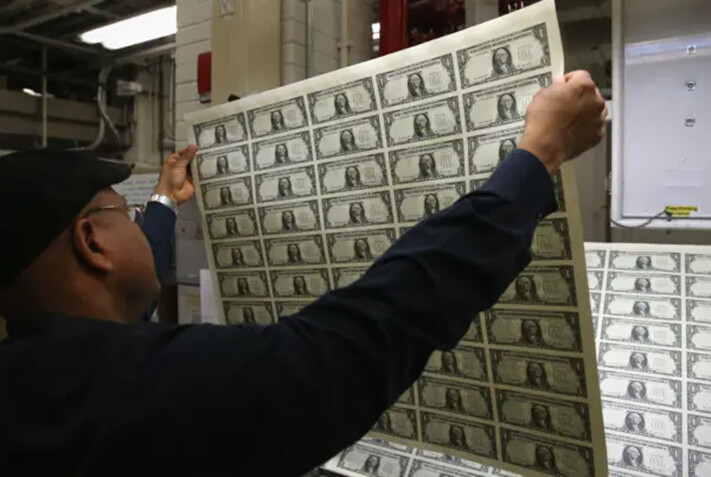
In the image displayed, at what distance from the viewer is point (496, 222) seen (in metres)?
0.64

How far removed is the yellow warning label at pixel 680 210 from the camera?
1.54 m

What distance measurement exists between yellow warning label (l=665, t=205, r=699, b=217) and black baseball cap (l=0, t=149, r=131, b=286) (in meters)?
1.42

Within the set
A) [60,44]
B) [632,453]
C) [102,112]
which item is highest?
[60,44]

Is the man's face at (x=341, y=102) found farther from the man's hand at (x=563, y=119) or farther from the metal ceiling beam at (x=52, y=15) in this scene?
the metal ceiling beam at (x=52, y=15)

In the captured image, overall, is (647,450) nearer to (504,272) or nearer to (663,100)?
(504,272)

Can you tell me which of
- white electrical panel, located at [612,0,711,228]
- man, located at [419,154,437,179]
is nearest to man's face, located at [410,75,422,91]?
man, located at [419,154,437,179]

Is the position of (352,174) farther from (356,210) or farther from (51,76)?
(51,76)

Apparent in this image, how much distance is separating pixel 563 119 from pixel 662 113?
40.9 inches

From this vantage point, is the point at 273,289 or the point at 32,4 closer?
the point at 273,289

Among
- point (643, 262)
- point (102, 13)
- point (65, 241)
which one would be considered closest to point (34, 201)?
point (65, 241)

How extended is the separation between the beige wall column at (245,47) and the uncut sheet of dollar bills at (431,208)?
67cm

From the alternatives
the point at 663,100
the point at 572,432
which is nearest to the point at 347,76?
the point at 572,432

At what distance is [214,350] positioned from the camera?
1.91ft

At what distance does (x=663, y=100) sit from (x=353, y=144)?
1.02 metres
